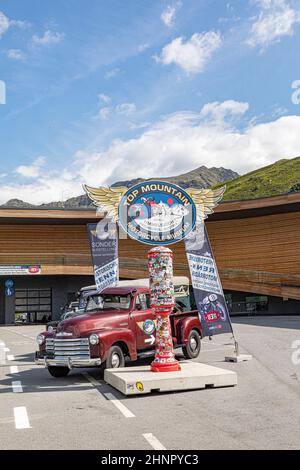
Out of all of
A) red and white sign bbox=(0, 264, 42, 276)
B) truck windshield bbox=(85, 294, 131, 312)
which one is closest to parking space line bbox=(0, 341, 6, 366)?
truck windshield bbox=(85, 294, 131, 312)

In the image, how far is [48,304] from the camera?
41.8 metres

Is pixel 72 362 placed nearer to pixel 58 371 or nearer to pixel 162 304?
pixel 58 371

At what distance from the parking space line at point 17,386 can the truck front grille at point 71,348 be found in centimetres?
99

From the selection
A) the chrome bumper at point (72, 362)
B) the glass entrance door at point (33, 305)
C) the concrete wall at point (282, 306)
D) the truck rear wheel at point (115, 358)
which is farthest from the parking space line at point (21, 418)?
the glass entrance door at point (33, 305)

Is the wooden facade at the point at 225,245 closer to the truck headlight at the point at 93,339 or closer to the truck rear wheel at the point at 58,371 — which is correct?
the truck rear wheel at the point at 58,371

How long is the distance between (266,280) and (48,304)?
17.9 meters

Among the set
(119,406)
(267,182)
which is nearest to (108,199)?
(119,406)

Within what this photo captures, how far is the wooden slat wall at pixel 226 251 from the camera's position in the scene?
119ft

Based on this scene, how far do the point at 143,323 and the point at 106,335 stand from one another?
4.98 ft

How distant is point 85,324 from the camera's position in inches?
455

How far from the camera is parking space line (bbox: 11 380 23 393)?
10781mm

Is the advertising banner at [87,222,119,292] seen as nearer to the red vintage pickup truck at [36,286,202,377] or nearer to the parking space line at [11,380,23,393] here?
the red vintage pickup truck at [36,286,202,377]
